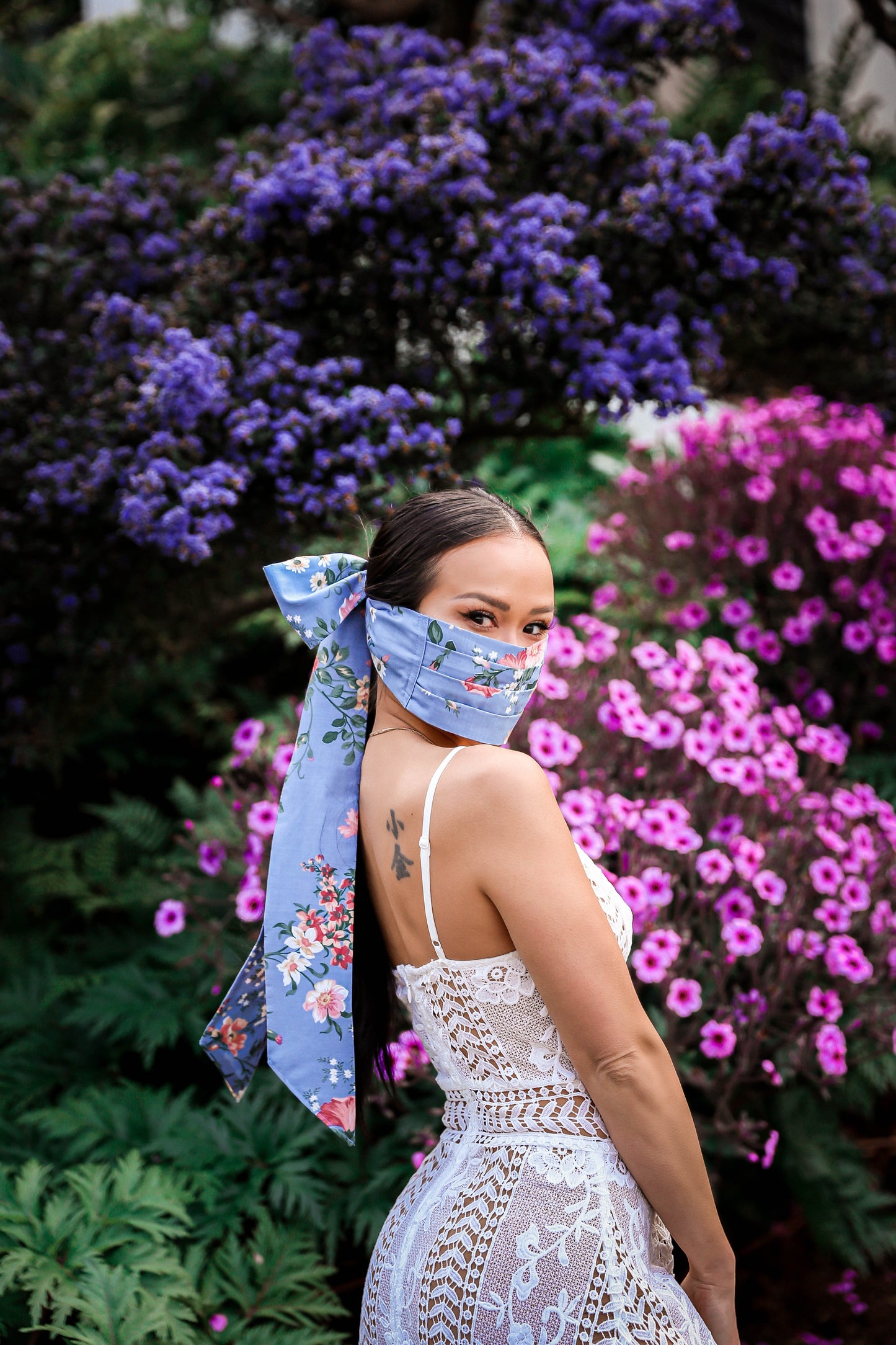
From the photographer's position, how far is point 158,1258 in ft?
6.63

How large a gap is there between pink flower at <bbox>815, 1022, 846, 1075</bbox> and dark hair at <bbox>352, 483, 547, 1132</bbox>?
110 centimetres

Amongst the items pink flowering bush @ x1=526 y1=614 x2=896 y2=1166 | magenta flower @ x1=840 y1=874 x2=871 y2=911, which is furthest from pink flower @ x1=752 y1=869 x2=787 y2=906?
magenta flower @ x1=840 y1=874 x2=871 y2=911

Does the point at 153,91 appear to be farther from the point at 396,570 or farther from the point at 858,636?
the point at 396,570

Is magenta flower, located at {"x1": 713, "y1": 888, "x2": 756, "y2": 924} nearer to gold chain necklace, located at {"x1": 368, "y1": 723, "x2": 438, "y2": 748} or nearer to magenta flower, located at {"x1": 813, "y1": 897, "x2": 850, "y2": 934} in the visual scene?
magenta flower, located at {"x1": 813, "y1": 897, "x2": 850, "y2": 934}

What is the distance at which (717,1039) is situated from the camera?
7.48 feet

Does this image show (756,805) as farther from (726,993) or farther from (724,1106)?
(724,1106)

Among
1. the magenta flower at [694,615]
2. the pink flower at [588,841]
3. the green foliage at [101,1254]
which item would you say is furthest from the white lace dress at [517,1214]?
the magenta flower at [694,615]

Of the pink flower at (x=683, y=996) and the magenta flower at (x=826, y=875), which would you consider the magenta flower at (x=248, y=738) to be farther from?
the magenta flower at (x=826, y=875)

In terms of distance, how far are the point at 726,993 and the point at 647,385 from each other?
5.65ft

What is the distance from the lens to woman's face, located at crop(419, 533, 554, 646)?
1431 mm

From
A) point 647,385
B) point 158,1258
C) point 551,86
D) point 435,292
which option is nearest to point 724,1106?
point 158,1258

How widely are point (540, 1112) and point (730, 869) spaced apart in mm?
1216

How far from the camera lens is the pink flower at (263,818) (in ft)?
8.29

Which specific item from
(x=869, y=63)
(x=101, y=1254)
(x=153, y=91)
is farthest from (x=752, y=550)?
(x=869, y=63)
